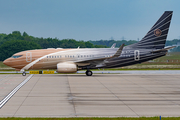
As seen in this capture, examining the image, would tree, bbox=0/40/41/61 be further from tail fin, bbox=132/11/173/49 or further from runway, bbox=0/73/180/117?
runway, bbox=0/73/180/117

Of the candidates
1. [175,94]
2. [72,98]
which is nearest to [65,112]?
[72,98]

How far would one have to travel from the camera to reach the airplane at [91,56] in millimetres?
37438

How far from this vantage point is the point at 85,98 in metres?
20.0

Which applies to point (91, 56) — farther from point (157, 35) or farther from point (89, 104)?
point (89, 104)

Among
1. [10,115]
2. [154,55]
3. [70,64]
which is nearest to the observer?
[10,115]

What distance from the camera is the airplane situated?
37.4m

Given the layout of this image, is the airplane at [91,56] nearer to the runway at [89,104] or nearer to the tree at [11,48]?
the runway at [89,104]

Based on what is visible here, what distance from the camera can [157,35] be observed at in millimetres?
40000

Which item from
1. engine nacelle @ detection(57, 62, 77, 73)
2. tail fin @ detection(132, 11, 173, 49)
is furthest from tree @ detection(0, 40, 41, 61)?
tail fin @ detection(132, 11, 173, 49)

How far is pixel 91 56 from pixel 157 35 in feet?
37.4

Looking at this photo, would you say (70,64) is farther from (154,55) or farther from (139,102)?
(139,102)

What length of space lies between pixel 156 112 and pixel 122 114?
2270mm

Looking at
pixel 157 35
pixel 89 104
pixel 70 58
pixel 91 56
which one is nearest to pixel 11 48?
pixel 70 58

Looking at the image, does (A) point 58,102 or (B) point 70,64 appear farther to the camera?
(B) point 70,64
